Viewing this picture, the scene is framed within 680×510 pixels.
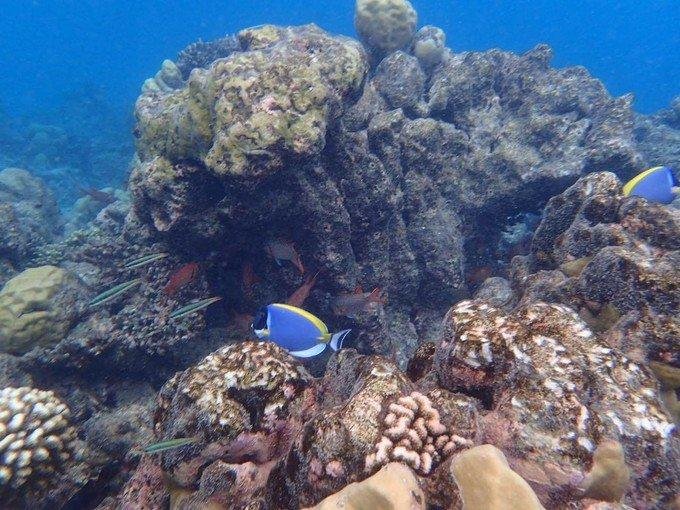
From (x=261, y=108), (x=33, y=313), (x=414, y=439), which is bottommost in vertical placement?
(x=33, y=313)

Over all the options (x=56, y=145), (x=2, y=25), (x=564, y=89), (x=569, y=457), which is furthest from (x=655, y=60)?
(x=2, y=25)

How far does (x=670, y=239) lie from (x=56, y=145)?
27.0m

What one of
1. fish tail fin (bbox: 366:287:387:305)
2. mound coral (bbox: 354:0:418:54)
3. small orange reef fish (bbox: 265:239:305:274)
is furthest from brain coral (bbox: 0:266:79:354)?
mound coral (bbox: 354:0:418:54)

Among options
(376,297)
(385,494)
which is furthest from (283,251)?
(385,494)

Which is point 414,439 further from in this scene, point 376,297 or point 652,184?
point 652,184

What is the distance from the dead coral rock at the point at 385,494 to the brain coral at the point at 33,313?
5207 millimetres

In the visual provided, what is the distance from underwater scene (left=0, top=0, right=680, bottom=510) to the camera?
7.32 feet

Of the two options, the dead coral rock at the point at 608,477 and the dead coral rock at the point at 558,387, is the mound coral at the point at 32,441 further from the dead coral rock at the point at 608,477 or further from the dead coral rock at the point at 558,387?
the dead coral rock at the point at 608,477

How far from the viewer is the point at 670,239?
3695mm

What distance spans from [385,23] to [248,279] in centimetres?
686

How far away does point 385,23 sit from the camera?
909cm

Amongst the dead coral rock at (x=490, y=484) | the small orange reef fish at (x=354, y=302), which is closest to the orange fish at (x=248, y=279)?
the small orange reef fish at (x=354, y=302)

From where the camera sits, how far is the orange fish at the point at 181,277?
514cm

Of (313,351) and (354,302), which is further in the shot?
(354,302)
